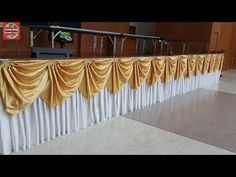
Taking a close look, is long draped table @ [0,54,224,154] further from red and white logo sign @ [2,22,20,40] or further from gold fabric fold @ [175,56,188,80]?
red and white logo sign @ [2,22,20,40]

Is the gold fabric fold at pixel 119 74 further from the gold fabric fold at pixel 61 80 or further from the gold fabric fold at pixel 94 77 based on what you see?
the gold fabric fold at pixel 61 80

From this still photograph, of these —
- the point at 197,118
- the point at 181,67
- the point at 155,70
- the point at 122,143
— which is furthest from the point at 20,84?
the point at 181,67

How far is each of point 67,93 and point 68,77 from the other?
0.65 ft

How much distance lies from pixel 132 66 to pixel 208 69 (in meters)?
4.44

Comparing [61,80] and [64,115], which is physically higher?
[61,80]

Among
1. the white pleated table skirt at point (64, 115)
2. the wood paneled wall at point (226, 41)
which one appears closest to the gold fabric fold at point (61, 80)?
the white pleated table skirt at point (64, 115)

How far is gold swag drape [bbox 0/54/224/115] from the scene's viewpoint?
8.32 feet

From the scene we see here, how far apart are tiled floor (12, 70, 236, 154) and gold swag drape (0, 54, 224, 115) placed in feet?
1.65

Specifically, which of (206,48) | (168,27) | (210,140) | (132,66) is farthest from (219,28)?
(210,140)

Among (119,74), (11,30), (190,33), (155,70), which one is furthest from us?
(190,33)

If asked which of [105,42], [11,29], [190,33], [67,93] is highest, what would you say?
[190,33]

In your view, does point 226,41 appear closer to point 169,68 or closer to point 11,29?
point 169,68

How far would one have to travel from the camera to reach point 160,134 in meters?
3.47

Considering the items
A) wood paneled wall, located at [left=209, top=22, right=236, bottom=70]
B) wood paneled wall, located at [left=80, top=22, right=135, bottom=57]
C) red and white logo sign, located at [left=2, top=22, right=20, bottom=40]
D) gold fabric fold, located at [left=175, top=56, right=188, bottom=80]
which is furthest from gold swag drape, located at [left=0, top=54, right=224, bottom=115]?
wood paneled wall, located at [left=209, top=22, right=236, bottom=70]
